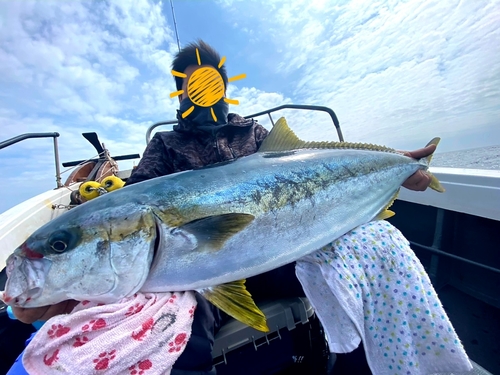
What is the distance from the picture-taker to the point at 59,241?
1.16 metres

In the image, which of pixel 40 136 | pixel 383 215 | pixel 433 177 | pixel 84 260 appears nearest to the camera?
pixel 84 260

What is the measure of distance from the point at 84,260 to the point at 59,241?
5.8 inches

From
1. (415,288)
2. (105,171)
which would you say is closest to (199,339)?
(415,288)

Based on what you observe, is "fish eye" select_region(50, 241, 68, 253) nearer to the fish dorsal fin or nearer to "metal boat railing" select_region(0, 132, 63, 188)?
the fish dorsal fin

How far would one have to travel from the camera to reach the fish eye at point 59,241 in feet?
3.77

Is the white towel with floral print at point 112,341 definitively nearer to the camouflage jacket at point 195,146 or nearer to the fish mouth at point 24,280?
the fish mouth at point 24,280

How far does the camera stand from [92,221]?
1.21 metres

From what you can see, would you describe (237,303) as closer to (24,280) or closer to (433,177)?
(24,280)

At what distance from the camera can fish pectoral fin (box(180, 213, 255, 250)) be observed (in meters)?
1.29

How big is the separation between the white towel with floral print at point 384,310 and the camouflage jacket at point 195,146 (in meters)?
1.30

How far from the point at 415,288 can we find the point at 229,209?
1086mm

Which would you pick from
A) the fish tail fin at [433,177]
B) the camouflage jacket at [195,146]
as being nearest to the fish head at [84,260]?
the camouflage jacket at [195,146]

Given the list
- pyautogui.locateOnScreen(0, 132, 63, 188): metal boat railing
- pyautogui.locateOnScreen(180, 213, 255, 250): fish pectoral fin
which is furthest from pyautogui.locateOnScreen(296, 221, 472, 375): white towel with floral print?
pyautogui.locateOnScreen(0, 132, 63, 188): metal boat railing

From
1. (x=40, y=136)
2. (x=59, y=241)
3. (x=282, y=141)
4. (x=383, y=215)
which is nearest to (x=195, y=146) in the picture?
(x=282, y=141)
